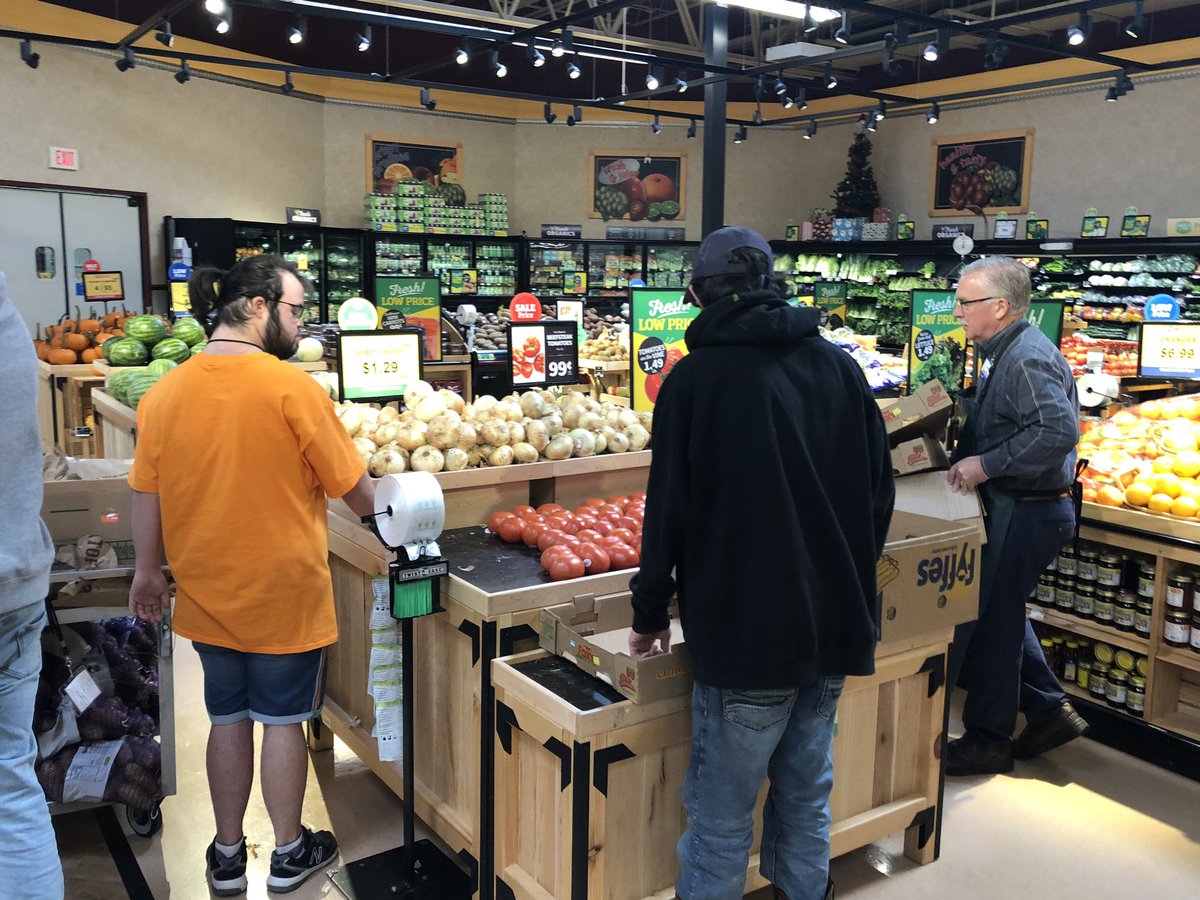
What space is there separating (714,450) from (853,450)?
0.31m

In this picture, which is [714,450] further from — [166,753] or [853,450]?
[166,753]

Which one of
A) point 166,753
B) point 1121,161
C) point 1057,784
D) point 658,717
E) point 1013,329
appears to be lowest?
point 1057,784

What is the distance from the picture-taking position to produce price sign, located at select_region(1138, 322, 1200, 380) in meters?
5.78

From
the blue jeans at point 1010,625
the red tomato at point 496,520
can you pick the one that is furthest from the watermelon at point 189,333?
the blue jeans at point 1010,625

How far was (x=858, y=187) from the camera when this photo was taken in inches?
599

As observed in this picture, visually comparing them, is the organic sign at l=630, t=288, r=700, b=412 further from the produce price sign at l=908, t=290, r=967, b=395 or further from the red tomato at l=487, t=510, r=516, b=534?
the produce price sign at l=908, t=290, r=967, b=395

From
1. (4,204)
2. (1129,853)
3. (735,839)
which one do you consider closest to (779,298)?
(735,839)

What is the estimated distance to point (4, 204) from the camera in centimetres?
988

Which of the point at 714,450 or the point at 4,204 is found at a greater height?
the point at 4,204

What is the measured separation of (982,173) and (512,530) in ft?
41.9

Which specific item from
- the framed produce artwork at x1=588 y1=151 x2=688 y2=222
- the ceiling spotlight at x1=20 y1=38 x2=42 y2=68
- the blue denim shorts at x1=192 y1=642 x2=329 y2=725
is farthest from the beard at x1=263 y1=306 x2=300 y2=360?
the framed produce artwork at x1=588 y1=151 x2=688 y2=222

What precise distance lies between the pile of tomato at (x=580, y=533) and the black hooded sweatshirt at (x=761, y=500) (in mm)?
683

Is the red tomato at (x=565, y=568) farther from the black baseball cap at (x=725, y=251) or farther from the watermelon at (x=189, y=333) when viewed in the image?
the watermelon at (x=189, y=333)

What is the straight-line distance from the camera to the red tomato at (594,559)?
9.68 ft
